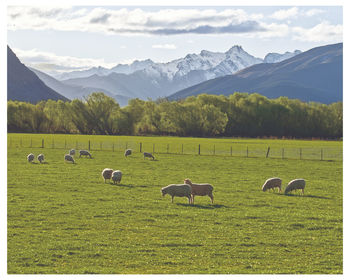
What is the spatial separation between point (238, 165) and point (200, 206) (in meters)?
26.6

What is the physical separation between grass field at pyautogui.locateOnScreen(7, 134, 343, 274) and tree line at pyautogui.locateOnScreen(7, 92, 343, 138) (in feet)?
317

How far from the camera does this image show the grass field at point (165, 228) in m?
15.2

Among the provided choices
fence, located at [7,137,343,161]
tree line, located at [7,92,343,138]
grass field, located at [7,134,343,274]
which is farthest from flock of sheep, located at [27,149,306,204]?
tree line, located at [7,92,343,138]

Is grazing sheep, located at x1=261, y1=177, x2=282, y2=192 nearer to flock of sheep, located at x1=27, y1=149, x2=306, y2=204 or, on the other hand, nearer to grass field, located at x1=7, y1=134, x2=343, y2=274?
flock of sheep, located at x1=27, y1=149, x2=306, y2=204

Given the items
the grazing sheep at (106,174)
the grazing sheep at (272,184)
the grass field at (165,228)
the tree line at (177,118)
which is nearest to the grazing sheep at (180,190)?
the grass field at (165,228)

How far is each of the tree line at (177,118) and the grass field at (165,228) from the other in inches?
3803

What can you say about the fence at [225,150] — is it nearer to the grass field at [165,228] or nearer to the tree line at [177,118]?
the grass field at [165,228]

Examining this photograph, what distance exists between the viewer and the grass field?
599 inches

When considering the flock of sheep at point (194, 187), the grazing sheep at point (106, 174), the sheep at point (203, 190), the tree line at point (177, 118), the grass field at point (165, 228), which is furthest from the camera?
the tree line at point (177, 118)

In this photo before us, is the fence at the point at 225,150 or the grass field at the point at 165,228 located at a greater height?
the fence at the point at 225,150

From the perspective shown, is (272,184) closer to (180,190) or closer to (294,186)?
(294,186)

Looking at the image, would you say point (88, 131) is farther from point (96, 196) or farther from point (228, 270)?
point (228, 270)

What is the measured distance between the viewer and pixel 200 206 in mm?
25000
